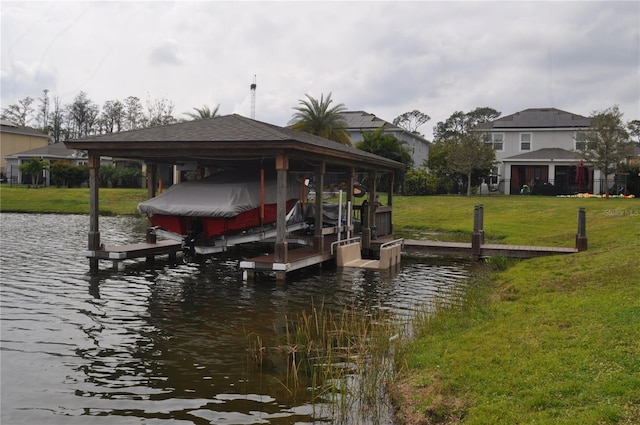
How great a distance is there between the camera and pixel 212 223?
675 inches

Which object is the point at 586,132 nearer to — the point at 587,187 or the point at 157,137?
the point at 587,187

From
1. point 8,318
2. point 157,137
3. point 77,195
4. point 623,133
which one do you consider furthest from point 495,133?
point 8,318

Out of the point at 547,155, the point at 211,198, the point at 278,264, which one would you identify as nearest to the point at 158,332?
the point at 278,264

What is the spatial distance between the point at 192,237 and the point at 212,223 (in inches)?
26.7

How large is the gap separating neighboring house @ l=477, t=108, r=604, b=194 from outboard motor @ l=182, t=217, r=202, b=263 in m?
40.7

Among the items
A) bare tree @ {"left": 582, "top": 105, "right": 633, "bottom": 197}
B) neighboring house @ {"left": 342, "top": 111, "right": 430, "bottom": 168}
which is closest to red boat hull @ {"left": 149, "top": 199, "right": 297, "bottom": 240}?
bare tree @ {"left": 582, "top": 105, "right": 633, "bottom": 197}

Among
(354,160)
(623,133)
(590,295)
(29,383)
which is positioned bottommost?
(29,383)

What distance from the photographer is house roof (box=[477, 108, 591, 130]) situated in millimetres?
55562

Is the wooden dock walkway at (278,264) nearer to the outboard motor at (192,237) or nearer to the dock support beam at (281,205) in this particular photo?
the dock support beam at (281,205)

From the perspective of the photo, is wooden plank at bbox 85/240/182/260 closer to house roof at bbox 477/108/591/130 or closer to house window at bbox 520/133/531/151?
house window at bbox 520/133/531/151

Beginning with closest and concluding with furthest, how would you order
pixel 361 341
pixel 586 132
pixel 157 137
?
1. pixel 361 341
2. pixel 157 137
3. pixel 586 132

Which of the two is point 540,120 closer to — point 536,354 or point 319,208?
point 319,208

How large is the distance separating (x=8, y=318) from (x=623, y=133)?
42405mm

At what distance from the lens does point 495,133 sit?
57344 mm
